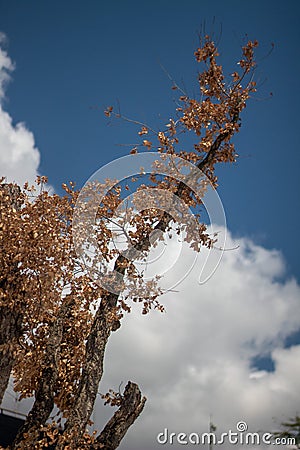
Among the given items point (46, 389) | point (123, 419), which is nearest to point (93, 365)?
point (123, 419)

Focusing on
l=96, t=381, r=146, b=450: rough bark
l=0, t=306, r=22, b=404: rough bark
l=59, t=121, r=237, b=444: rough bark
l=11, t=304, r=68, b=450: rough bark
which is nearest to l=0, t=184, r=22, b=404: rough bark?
l=0, t=306, r=22, b=404: rough bark

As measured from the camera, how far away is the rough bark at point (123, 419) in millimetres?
11867

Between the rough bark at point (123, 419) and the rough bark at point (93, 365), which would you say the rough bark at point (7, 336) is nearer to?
the rough bark at point (93, 365)

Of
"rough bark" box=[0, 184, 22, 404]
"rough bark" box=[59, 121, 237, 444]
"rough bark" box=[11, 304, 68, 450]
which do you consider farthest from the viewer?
"rough bark" box=[11, 304, 68, 450]

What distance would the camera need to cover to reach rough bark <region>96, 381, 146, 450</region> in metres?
11.9

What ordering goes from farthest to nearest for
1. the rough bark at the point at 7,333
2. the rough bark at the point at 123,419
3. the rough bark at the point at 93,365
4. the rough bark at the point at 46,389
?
the rough bark at the point at 46,389
the rough bark at the point at 7,333
the rough bark at the point at 123,419
the rough bark at the point at 93,365

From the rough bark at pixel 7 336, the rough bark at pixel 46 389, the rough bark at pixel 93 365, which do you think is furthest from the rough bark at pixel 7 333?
the rough bark at pixel 93 365

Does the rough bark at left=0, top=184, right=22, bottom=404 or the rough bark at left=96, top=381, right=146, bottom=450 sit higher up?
the rough bark at left=0, top=184, right=22, bottom=404

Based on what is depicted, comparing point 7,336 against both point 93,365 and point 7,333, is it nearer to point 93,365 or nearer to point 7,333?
point 7,333

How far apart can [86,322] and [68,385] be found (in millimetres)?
1724

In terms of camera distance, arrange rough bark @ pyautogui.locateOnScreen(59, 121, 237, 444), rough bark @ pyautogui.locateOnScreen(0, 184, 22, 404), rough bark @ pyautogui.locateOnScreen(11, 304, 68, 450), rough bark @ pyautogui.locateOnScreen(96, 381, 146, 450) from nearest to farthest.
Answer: rough bark @ pyautogui.locateOnScreen(59, 121, 237, 444) → rough bark @ pyautogui.locateOnScreen(96, 381, 146, 450) → rough bark @ pyautogui.locateOnScreen(0, 184, 22, 404) → rough bark @ pyautogui.locateOnScreen(11, 304, 68, 450)

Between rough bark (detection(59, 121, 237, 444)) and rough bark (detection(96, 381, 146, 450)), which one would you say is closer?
rough bark (detection(59, 121, 237, 444))

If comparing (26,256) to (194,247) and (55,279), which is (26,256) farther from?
(194,247)

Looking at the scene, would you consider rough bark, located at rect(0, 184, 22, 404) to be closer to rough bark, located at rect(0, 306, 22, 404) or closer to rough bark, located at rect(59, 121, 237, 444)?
rough bark, located at rect(0, 306, 22, 404)
